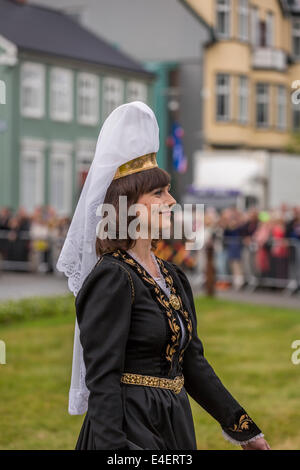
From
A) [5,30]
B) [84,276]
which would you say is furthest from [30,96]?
[84,276]

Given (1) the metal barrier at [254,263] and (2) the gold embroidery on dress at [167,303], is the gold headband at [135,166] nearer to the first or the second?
(2) the gold embroidery on dress at [167,303]

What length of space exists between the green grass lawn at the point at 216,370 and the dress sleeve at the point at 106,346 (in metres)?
3.58

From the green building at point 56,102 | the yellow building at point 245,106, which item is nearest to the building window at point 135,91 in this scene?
the green building at point 56,102

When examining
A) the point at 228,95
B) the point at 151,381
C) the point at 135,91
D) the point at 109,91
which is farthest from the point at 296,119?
the point at 151,381

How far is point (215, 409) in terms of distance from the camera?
352 cm

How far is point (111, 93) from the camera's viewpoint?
2858 centimetres

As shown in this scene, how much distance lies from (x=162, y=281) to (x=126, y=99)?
89.6ft

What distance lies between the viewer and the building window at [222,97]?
23.7 metres

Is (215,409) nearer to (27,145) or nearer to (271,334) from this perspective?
(271,334)

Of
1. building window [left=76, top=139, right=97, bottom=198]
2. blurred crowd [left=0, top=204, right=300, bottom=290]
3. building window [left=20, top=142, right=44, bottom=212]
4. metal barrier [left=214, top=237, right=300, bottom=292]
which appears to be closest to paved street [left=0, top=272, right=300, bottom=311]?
metal barrier [left=214, top=237, right=300, bottom=292]

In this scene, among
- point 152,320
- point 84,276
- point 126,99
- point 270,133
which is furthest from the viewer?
point 126,99

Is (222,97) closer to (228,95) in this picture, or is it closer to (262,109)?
(262,109)

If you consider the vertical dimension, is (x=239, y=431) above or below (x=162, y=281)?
→ below

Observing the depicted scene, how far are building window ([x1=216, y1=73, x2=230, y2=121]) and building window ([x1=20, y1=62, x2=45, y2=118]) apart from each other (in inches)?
180
